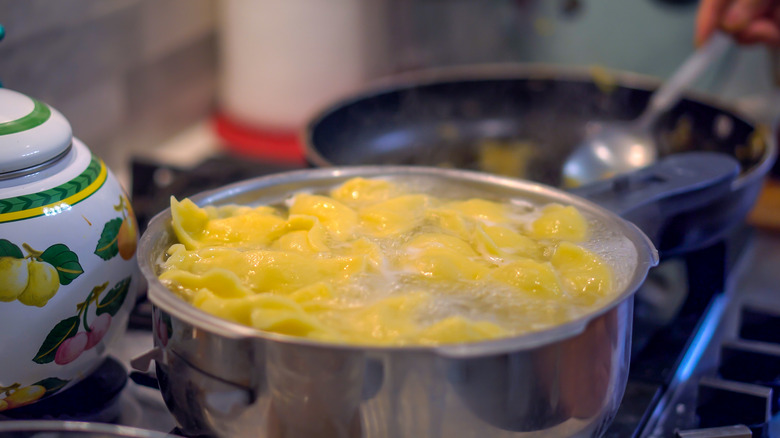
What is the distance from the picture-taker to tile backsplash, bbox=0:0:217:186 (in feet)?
3.51

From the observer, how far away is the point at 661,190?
0.77 metres

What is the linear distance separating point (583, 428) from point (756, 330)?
0.45 m

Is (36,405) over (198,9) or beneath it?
beneath

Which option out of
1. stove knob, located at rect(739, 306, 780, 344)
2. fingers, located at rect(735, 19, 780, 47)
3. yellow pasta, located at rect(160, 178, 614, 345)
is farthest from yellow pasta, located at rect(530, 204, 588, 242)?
fingers, located at rect(735, 19, 780, 47)

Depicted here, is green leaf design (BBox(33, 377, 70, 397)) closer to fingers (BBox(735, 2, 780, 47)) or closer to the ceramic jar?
the ceramic jar

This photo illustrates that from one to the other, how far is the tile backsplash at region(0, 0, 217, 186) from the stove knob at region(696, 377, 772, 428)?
0.96 meters

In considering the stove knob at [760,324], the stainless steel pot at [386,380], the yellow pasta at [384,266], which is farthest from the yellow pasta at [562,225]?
the stove knob at [760,324]

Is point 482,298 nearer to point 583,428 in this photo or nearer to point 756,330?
point 583,428

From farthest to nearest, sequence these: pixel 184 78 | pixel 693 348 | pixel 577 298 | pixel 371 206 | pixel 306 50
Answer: pixel 184 78, pixel 306 50, pixel 693 348, pixel 371 206, pixel 577 298

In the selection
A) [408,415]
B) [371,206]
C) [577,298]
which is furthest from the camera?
[371,206]

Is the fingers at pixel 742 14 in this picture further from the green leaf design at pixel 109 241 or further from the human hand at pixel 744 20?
the green leaf design at pixel 109 241

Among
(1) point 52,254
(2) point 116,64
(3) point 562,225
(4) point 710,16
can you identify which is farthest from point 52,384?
(4) point 710,16

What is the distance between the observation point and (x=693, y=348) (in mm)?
830

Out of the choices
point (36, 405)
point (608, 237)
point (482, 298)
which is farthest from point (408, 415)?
point (36, 405)
